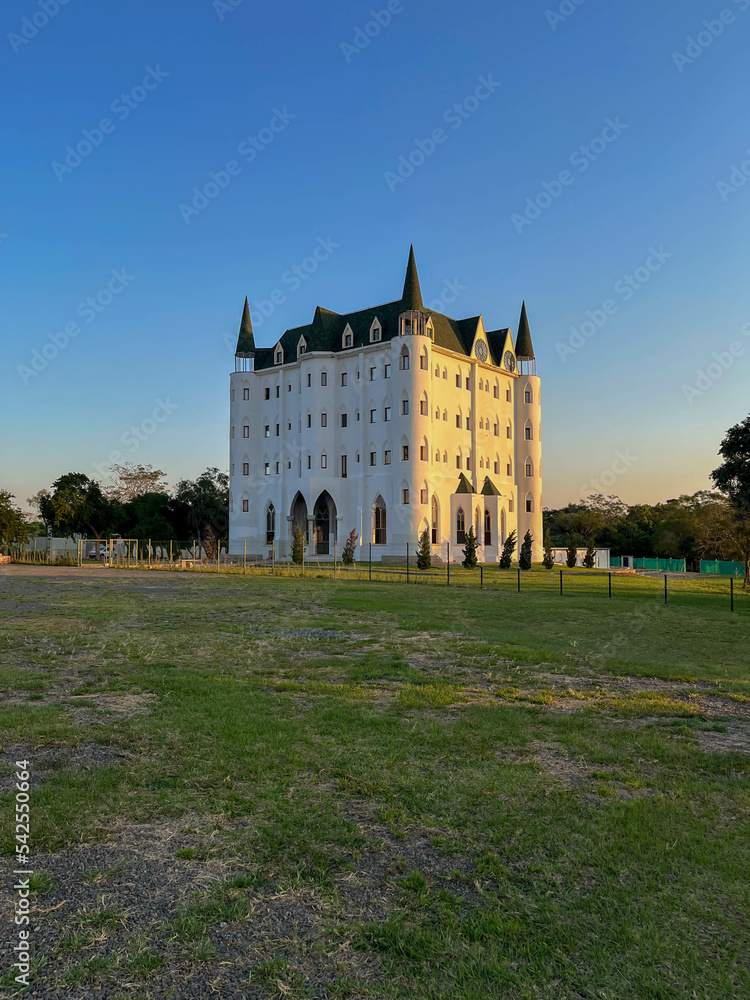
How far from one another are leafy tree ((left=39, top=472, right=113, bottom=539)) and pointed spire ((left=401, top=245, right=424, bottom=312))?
135ft

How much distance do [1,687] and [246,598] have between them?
576 inches

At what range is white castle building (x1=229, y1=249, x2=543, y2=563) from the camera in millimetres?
59688

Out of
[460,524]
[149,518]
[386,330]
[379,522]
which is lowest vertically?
[460,524]

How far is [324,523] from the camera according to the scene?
68.0m

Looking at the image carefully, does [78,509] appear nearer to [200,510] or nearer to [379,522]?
[200,510]

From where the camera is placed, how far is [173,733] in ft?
22.4

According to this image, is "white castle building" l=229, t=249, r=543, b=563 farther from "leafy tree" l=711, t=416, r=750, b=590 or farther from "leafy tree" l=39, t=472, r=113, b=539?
"leafy tree" l=711, t=416, r=750, b=590

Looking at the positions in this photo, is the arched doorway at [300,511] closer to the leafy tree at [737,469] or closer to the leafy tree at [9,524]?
the leafy tree at [9,524]

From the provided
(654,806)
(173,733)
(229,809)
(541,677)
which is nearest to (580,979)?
(654,806)

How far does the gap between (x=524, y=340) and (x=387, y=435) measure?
76.3 ft

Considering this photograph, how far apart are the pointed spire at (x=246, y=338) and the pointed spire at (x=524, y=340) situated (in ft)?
→ 96.0

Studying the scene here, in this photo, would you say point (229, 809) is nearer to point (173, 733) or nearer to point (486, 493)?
point (173, 733)

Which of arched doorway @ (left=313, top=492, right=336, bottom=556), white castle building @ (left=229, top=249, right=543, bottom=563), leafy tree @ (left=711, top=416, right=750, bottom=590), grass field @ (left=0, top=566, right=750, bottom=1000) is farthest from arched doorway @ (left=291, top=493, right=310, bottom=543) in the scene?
grass field @ (left=0, top=566, right=750, bottom=1000)

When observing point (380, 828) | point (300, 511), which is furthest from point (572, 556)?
point (380, 828)
